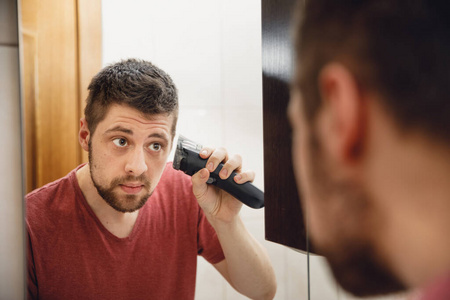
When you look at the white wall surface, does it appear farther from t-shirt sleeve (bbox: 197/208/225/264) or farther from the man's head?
t-shirt sleeve (bbox: 197/208/225/264)

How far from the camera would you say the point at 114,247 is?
22.9 inches

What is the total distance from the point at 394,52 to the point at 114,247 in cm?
54

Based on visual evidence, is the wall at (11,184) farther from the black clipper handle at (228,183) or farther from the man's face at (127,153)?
the black clipper handle at (228,183)

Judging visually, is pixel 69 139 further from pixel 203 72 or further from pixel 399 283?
pixel 399 283

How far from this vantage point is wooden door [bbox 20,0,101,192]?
0.49 metres

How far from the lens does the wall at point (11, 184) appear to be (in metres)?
0.45

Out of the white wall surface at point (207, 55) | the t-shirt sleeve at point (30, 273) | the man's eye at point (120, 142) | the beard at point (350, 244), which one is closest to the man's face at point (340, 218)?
the beard at point (350, 244)

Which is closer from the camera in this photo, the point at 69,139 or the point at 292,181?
the point at 292,181

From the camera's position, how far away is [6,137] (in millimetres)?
455

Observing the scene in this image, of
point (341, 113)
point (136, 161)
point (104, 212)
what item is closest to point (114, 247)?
point (104, 212)

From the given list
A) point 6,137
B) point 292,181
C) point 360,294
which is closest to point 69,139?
point 6,137

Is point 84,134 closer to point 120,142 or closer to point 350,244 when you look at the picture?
point 120,142

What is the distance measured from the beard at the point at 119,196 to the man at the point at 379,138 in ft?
1.13

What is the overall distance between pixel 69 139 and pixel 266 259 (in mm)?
409
